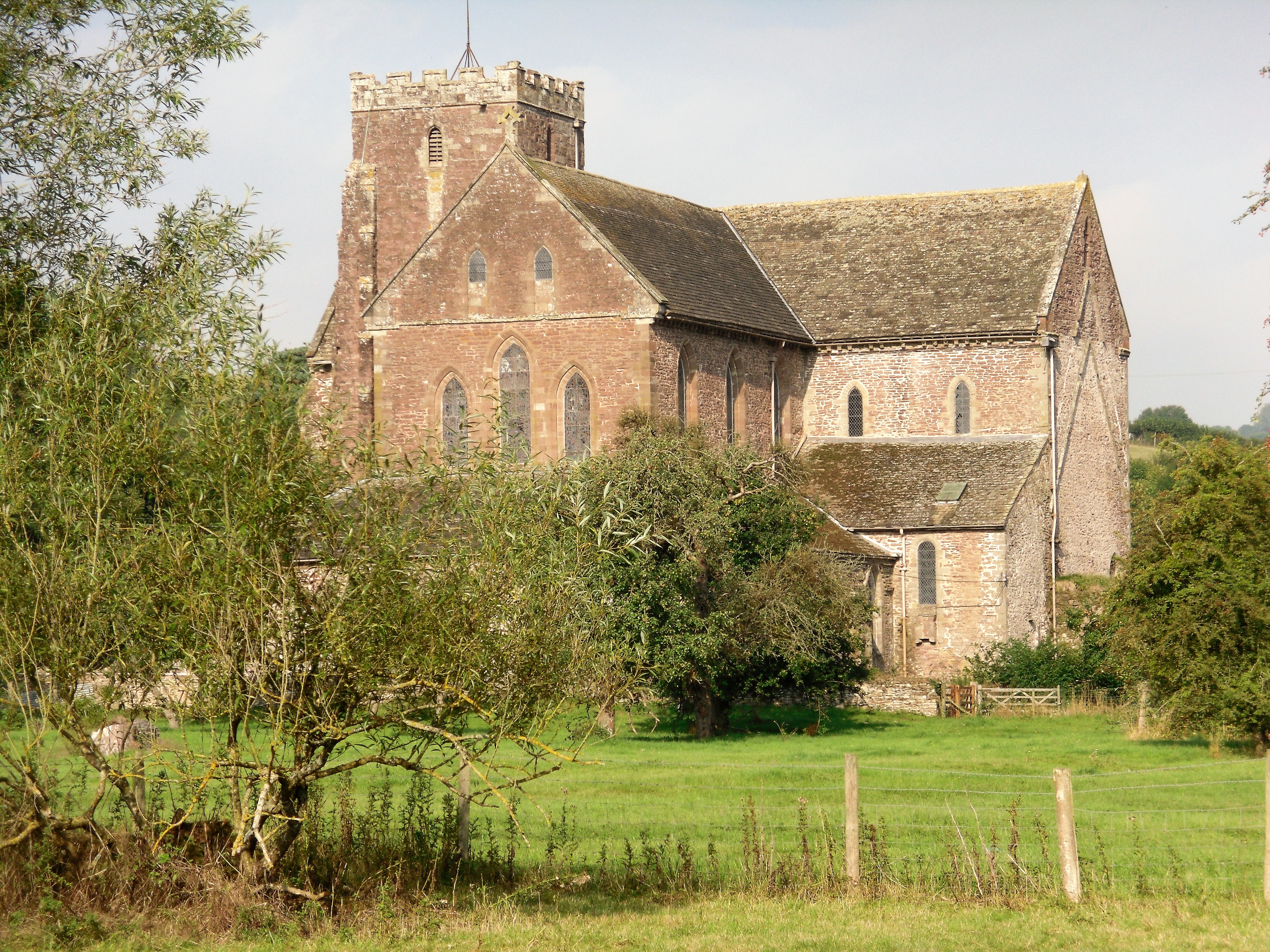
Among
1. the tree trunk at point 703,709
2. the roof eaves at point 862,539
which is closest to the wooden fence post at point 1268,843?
the tree trunk at point 703,709

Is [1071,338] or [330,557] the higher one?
[1071,338]

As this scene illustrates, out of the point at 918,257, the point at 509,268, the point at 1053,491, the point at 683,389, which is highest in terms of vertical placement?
the point at 918,257

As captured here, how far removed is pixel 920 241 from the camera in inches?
1949

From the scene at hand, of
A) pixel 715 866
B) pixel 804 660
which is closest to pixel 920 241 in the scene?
pixel 804 660

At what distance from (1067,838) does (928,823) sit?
4.95m

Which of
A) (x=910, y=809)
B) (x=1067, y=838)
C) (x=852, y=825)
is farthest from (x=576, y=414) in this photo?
(x=1067, y=838)

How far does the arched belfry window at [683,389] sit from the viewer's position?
4134cm

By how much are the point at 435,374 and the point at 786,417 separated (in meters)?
11.1

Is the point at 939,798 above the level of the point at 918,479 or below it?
below

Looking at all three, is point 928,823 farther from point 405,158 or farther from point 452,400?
point 405,158

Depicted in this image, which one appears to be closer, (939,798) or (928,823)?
(928,823)

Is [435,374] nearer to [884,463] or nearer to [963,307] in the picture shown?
[884,463]

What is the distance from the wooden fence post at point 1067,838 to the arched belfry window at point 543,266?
27.8 meters

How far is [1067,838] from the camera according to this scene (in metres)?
14.9
